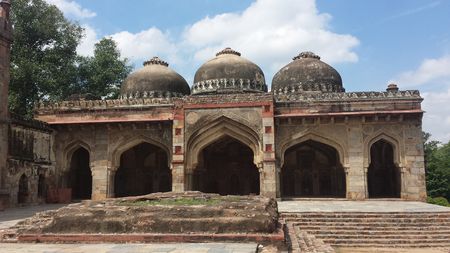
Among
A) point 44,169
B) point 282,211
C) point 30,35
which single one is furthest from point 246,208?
point 30,35

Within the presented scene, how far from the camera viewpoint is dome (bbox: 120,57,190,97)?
63.9ft

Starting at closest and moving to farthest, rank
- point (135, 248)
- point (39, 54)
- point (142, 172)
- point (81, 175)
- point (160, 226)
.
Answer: point (135, 248) < point (160, 226) < point (81, 175) < point (142, 172) < point (39, 54)

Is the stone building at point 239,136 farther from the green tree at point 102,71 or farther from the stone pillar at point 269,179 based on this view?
the green tree at point 102,71

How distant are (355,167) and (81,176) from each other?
1150 cm

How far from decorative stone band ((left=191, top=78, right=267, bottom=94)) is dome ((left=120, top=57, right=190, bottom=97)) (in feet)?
4.72

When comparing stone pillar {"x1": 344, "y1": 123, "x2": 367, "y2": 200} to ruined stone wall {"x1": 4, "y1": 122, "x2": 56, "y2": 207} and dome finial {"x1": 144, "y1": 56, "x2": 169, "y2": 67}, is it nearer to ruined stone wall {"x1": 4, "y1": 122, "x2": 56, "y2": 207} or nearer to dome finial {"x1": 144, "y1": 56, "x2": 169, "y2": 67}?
dome finial {"x1": 144, "y1": 56, "x2": 169, "y2": 67}

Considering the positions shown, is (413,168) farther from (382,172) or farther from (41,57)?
(41,57)

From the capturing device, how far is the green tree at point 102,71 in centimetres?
2350

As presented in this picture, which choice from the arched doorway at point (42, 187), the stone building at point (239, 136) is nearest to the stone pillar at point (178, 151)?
the stone building at point (239, 136)

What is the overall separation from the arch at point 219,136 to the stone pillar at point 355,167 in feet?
10.7

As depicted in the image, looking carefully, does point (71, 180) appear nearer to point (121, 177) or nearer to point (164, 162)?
point (121, 177)

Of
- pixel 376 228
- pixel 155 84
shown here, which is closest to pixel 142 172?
pixel 155 84

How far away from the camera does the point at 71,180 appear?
17.8 meters

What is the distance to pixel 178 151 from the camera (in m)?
15.5
